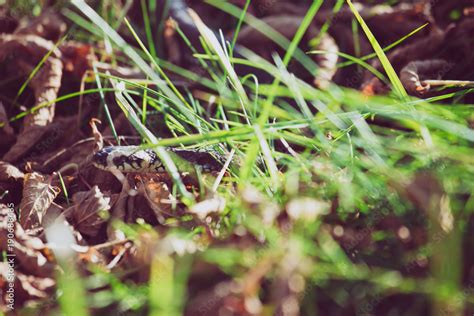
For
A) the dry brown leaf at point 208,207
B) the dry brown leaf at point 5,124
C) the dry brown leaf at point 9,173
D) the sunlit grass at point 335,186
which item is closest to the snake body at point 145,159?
the sunlit grass at point 335,186

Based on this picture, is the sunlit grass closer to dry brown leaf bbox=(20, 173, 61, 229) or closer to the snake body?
the snake body

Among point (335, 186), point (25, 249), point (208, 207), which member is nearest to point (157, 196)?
point (208, 207)

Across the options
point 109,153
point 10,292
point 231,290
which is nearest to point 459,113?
point 231,290

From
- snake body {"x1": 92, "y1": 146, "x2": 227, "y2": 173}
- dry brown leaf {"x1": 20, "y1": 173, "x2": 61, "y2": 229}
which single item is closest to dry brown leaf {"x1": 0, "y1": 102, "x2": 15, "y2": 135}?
dry brown leaf {"x1": 20, "y1": 173, "x2": 61, "y2": 229}

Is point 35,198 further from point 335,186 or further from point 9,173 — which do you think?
point 335,186

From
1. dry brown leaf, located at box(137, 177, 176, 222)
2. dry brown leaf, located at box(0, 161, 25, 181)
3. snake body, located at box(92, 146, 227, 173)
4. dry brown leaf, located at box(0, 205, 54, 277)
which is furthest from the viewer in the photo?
dry brown leaf, located at box(0, 161, 25, 181)

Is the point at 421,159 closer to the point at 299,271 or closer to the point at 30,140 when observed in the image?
the point at 299,271
